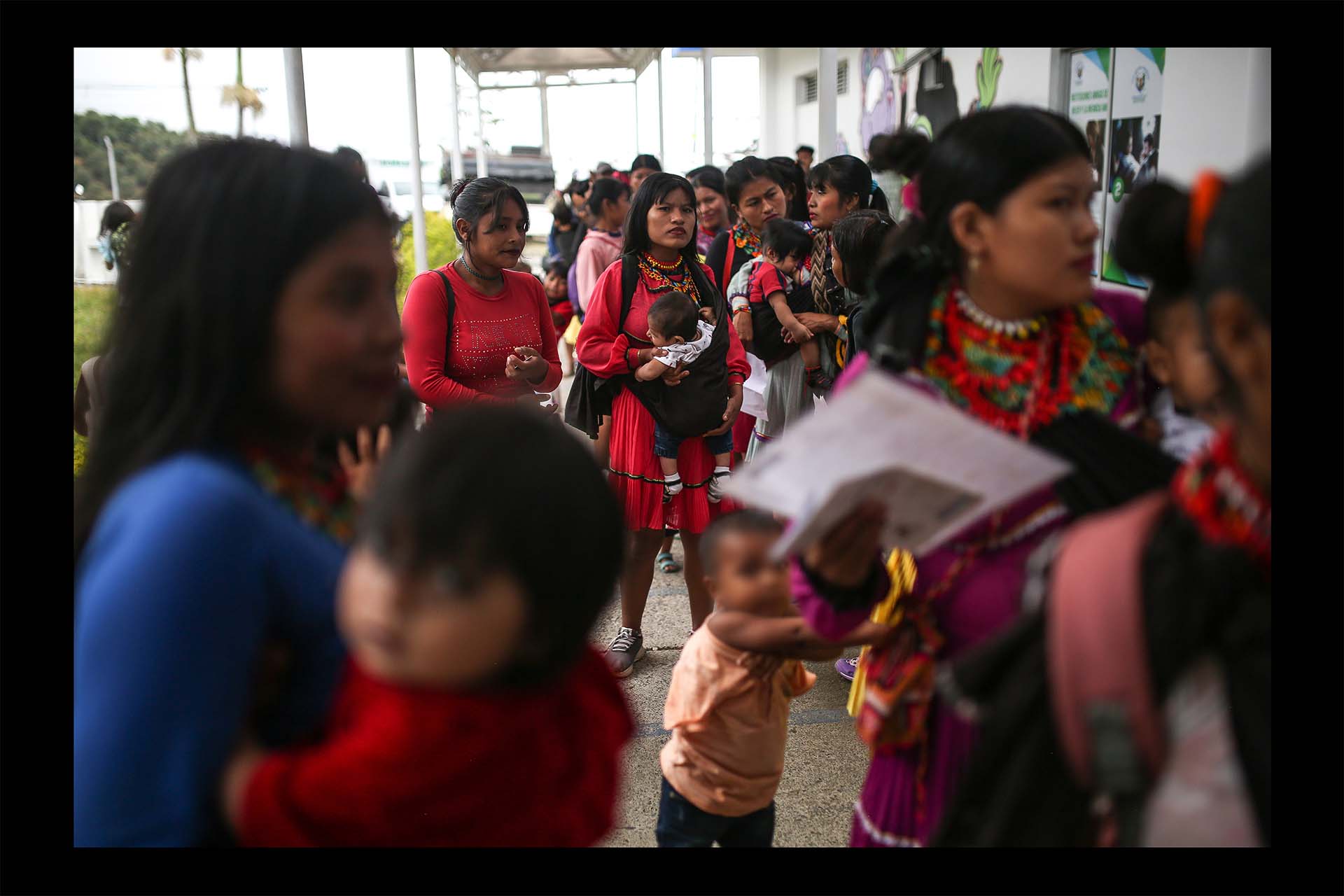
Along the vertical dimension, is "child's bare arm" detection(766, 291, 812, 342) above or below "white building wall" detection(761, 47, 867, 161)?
below

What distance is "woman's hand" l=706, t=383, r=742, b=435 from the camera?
3854 millimetres

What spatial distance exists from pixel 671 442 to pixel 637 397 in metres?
0.21

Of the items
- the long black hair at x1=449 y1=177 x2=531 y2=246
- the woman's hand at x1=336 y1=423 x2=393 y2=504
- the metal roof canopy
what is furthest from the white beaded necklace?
the metal roof canopy

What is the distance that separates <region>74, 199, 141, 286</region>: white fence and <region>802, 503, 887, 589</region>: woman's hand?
6.54ft

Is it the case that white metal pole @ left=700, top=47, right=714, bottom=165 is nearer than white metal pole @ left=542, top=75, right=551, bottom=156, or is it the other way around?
white metal pole @ left=700, top=47, right=714, bottom=165

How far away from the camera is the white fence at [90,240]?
2.77 m

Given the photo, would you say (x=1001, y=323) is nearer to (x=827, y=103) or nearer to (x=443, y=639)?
(x=443, y=639)

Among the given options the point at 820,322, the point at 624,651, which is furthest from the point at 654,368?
the point at 624,651

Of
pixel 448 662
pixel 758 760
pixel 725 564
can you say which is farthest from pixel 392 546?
pixel 758 760

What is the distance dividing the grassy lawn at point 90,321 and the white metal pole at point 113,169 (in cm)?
105

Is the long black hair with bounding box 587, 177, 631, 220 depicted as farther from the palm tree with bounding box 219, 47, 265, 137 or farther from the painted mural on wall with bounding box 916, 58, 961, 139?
the painted mural on wall with bounding box 916, 58, 961, 139

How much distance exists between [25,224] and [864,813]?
1.57m

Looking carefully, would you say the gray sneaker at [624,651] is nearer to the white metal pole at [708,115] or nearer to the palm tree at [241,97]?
the palm tree at [241,97]

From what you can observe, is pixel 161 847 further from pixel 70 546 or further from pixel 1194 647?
pixel 1194 647
